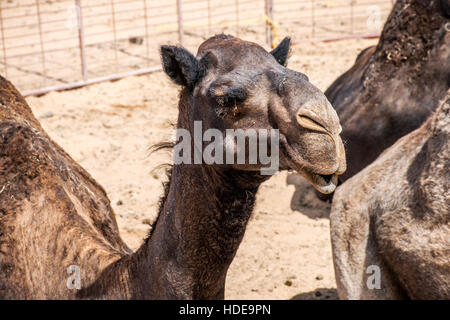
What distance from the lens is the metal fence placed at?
32.7ft

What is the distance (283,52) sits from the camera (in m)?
3.46

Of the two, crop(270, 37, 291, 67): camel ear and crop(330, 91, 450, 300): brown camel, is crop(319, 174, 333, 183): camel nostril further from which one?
crop(330, 91, 450, 300): brown camel

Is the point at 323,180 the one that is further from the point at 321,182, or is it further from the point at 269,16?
the point at 269,16

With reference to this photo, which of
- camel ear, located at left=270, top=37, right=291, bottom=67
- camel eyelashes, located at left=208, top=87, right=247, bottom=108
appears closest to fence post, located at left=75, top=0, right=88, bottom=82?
camel ear, located at left=270, top=37, right=291, bottom=67

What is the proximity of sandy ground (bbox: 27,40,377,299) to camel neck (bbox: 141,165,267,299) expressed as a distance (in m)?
1.05

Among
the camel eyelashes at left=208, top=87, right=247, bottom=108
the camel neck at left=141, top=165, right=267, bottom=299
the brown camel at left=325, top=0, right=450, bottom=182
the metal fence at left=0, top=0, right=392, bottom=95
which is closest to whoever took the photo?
the camel eyelashes at left=208, top=87, right=247, bottom=108

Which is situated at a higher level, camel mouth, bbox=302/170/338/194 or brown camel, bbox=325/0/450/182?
camel mouth, bbox=302/170/338/194

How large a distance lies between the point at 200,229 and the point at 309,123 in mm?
670

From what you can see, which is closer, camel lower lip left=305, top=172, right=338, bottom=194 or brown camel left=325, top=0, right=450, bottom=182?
camel lower lip left=305, top=172, right=338, bottom=194

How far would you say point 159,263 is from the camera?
10.5 feet

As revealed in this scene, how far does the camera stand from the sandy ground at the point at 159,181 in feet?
19.2

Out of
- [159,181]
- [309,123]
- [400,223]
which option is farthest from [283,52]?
[159,181]

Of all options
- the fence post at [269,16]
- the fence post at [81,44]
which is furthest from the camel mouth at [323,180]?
the fence post at [269,16]
